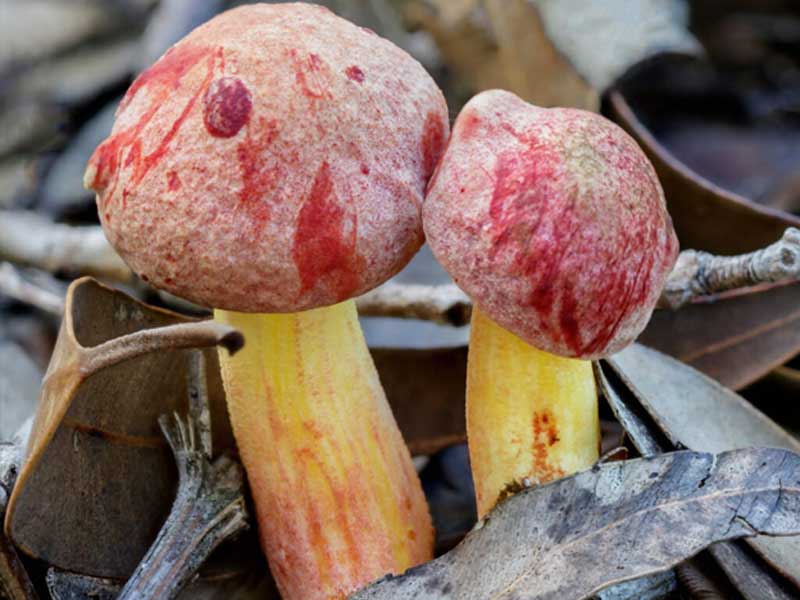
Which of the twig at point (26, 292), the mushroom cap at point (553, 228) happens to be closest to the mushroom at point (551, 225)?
the mushroom cap at point (553, 228)

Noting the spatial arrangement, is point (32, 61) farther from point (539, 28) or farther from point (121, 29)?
point (539, 28)

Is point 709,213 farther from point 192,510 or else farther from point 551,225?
point 192,510

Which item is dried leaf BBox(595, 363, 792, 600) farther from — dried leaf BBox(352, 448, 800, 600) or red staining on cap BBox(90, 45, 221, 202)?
red staining on cap BBox(90, 45, 221, 202)

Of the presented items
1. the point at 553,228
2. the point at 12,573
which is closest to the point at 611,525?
the point at 553,228

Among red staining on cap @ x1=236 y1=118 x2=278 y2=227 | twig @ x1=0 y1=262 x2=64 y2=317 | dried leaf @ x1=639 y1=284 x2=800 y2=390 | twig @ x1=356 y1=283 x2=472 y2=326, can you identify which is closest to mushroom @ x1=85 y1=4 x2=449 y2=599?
red staining on cap @ x1=236 y1=118 x2=278 y2=227

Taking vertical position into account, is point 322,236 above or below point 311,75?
below

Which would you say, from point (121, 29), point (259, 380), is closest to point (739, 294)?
point (259, 380)
